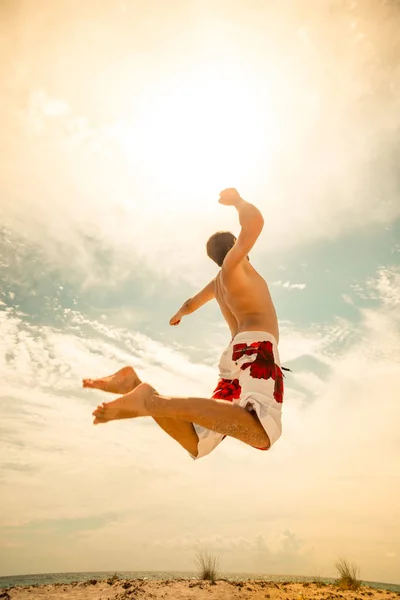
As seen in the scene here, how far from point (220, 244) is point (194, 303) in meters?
1.22

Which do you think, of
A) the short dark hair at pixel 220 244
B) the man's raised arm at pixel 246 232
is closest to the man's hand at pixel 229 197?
the man's raised arm at pixel 246 232

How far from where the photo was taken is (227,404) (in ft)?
10.8

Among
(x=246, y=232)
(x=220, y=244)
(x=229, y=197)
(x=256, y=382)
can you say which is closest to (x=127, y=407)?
(x=256, y=382)

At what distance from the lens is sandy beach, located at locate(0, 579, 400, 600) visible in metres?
8.83

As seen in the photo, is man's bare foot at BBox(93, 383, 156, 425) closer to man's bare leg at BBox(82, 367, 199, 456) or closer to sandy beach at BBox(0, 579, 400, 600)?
man's bare leg at BBox(82, 367, 199, 456)

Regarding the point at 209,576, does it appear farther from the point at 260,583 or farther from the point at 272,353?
the point at 272,353

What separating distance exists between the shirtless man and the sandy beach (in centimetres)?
725

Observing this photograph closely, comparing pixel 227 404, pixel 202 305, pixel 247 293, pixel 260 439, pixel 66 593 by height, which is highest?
pixel 202 305

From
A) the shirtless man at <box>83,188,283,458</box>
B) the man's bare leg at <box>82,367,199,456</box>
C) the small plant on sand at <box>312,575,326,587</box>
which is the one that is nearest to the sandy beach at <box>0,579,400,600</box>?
the small plant on sand at <box>312,575,326,587</box>

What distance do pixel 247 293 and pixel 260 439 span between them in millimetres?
1469

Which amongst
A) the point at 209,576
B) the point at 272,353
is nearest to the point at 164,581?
the point at 209,576

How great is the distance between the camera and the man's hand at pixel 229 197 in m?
4.17

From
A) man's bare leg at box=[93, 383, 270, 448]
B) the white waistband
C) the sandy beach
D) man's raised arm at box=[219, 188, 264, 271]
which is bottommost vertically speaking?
the sandy beach

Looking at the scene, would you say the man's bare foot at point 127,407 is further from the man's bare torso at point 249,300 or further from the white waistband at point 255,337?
the man's bare torso at point 249,300
